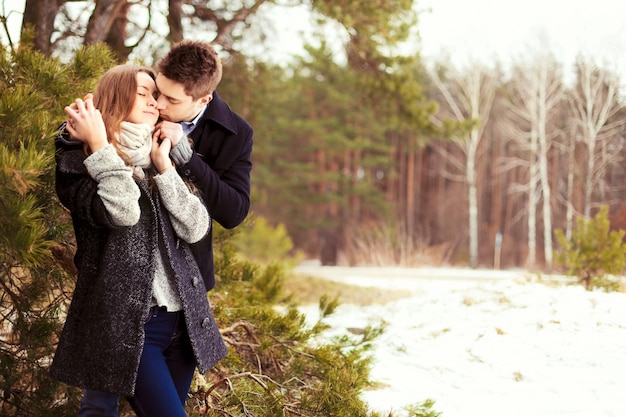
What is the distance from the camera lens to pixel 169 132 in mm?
1840

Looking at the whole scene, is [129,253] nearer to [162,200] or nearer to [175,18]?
Result: [162,200]

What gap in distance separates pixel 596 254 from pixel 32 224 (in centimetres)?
517

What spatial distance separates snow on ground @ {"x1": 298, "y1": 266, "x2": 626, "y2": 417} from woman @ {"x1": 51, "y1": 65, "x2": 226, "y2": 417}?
5.85 ft

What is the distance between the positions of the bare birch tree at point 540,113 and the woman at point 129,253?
15547mm

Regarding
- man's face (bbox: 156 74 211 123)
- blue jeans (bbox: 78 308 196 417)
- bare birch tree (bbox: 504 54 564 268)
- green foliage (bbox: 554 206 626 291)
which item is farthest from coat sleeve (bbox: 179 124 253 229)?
bare birch tree (bbox: 504 54 564 268)

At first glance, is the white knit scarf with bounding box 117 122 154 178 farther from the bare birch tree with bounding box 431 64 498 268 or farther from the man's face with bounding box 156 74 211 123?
the bare birch tree with bounding box 431 64 498 268

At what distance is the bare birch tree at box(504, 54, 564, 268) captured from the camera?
17125 millimetres

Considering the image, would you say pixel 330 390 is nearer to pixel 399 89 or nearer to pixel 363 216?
pixel 399 89

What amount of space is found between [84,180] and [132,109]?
0.25 meters

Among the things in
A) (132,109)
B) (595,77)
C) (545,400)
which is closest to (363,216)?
(595,77)

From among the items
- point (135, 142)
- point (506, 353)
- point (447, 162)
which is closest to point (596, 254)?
point (506, 353)

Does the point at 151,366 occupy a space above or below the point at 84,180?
below

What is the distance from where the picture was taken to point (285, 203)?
2233 cm

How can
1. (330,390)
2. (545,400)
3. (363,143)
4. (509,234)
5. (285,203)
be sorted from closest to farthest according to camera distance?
(330,390), (545,400), (363,143), (509,234), (285,203)
